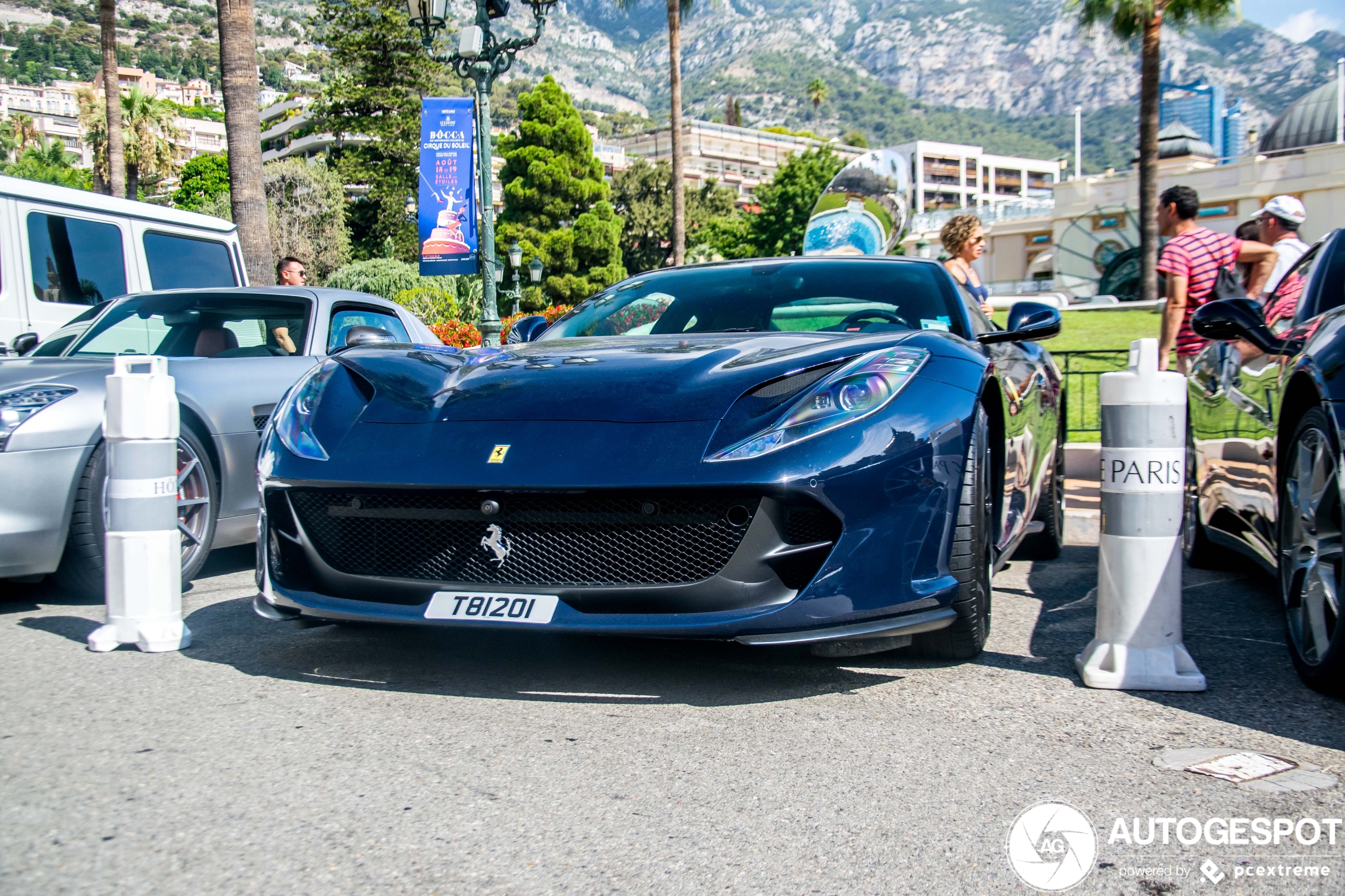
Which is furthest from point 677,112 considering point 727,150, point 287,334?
point 727,150

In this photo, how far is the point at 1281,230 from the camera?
6414mm

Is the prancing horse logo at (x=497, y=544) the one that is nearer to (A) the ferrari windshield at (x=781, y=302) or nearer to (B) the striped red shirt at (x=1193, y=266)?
(A) the ferrari windshield at (x=781, y=302)

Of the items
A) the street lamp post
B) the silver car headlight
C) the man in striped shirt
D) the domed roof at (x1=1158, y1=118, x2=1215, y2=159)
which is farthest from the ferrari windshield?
the domed roof at (x1=1158, y1=118, x2=1215, y2=159)

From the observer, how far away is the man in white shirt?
20.9 ft

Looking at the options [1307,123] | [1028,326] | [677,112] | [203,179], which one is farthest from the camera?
[203,179]

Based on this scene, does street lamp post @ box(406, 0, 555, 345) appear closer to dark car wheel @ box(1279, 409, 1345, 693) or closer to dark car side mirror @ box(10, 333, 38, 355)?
dark car side mirror @ box(10, 333, 38, 355)

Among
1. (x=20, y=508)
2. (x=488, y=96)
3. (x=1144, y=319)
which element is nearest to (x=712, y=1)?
(x=1144, y=319)

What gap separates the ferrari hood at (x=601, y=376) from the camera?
297 centimetres

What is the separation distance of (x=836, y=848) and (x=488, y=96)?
10768 mm

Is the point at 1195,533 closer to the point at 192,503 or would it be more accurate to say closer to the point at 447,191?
the point at 192,503

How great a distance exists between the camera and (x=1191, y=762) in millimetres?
2473

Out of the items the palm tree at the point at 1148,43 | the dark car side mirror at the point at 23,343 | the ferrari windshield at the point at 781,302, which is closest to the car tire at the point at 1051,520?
the ferrari windshield at the point at 781,302

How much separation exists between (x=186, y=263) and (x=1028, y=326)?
7261 millimetres

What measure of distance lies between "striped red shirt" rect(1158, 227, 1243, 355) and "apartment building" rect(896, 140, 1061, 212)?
144m
